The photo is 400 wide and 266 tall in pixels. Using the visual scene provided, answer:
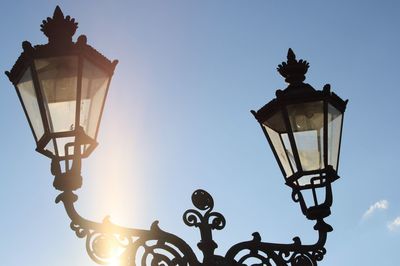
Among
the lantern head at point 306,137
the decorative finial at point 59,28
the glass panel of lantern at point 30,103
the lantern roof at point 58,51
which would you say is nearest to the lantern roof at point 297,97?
the lantern head at point 306,137

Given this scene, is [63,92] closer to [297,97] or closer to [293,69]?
[297,97]

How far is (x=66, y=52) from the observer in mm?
4863

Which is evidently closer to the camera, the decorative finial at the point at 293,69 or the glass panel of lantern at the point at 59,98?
the glass panel of lantern at the point at 59,98

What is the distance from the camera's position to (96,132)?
16.0 feet

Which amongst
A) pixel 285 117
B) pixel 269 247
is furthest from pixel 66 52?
pixel 269 247

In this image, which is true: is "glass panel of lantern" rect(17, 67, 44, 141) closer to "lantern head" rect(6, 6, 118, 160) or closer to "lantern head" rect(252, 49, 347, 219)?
"lantern head" rect(6, 6, 118, 160)

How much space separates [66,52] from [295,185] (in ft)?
6.75

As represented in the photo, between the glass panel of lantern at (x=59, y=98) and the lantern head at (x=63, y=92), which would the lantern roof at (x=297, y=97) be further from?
the glass panel of lantern at (x=59, y=98)

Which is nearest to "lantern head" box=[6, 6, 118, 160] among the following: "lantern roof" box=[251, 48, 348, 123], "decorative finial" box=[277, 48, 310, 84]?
"lantern roof" box=[251, 48, 348, 123]

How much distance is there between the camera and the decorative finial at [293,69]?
6.01m

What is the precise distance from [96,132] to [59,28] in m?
0.92

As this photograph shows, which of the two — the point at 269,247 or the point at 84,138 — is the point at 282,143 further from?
the point at 84,138

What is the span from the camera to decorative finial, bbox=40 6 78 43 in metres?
5.10

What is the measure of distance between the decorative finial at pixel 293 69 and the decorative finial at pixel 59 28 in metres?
1.87
